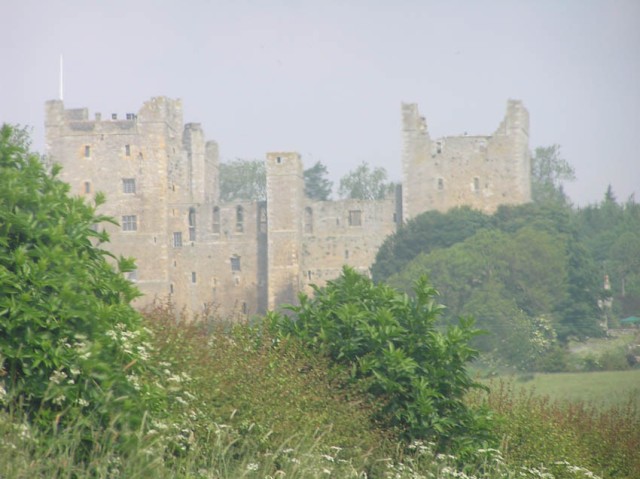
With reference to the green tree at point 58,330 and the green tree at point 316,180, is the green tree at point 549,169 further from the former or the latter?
the green tree at point 58,330

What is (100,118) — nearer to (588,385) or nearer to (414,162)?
(414,162)

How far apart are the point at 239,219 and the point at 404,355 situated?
1935 inches

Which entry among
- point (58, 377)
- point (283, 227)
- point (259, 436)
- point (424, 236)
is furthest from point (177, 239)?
point (58, 377)

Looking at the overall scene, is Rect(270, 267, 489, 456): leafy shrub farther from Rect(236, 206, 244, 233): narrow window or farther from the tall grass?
Rect(236, 206, 244, 233): narrow window

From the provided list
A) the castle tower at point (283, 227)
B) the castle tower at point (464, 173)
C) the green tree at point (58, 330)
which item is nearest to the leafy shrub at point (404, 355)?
the green tree at point (58, 330)

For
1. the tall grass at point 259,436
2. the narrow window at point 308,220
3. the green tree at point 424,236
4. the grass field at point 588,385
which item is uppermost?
the narrow window at point 308,220

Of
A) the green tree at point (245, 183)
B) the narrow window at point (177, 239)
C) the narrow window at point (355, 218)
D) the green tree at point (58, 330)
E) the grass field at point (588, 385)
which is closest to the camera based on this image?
the green tree at point (58, 330)

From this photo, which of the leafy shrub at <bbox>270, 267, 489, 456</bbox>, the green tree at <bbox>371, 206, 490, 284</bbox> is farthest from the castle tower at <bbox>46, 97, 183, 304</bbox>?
the leafy shrub at <bbox>270, 267, 489, 456</bbox>

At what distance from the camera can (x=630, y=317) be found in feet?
202

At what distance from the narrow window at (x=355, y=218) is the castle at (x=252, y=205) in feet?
0.14

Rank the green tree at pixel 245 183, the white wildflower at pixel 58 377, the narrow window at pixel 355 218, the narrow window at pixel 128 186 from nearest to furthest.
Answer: the white wildflower at pixel 58 377 → the narrow window at pixel 128 186 → the narrow window at pixel 355 218 → the green tree at pixel 245 183

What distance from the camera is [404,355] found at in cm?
1505

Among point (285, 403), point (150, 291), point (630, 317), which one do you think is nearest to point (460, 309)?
point (630, 317)

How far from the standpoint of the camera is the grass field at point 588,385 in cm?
2966
